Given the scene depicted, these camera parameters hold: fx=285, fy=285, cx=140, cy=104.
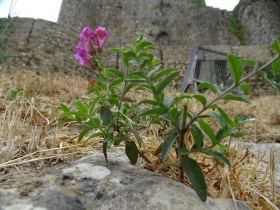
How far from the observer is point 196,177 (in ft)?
2.10

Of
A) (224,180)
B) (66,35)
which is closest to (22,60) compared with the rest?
(66,35)

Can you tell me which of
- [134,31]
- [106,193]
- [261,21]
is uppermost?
[261,21]

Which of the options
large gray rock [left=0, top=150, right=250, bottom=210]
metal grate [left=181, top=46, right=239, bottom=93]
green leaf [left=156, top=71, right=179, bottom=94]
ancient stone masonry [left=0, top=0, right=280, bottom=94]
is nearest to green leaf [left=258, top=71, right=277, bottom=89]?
green leaf [left=156, top=71, right=179, bottom=94]

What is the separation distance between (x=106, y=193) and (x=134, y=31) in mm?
10837

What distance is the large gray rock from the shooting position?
19.7 inches

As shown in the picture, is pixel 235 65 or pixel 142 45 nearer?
pixel 235 65

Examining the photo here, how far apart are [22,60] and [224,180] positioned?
624 centimetres

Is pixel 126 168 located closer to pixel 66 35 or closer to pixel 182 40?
pixel 66 35

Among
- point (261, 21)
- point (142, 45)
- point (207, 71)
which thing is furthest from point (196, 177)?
Answer: point (261, 21)

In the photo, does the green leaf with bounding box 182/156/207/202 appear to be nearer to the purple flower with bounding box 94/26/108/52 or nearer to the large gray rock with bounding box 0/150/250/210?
the large gray rock with bounding box 0/150/250/210

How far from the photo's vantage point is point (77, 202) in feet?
1.76

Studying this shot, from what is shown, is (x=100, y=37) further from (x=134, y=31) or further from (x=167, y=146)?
(x=134, y=31)

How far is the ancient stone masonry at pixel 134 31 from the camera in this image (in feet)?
21.2

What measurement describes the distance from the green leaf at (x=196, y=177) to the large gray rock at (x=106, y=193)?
2cm
